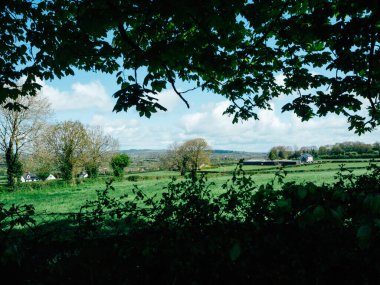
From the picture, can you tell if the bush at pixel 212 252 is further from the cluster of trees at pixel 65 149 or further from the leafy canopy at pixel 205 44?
the cluster of trees at pixel 65 149

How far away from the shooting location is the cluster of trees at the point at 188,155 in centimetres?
6988

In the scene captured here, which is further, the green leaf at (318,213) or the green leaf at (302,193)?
the green leaf at (302,193)

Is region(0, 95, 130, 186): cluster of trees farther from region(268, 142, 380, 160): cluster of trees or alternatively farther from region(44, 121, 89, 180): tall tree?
region(268, 142, 380, 160): cluster of trees

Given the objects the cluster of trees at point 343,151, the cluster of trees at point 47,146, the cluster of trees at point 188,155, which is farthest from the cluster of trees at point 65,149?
the cluster of trees at point 343,151

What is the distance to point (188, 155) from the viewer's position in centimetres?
6988

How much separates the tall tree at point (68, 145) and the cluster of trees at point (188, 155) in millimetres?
32374

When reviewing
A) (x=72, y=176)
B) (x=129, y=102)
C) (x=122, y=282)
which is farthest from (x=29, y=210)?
(x=72, y=176)

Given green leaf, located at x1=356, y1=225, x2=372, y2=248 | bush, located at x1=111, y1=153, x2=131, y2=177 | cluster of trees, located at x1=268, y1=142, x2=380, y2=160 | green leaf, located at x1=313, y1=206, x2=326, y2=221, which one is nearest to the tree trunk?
bush, located at x1=111, y1=153, x2=131, y2=177

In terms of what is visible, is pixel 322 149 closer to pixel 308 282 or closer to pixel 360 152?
pixel 360 152

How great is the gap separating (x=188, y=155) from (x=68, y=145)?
34765mm

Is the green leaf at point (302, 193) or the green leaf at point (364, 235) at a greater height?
the green leaf at point (302, 193)

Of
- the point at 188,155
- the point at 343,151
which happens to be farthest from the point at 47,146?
the point at 343,151

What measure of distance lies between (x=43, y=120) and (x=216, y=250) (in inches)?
1541

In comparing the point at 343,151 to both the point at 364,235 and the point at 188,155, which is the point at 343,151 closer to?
the point at 188,155
